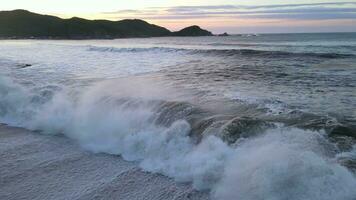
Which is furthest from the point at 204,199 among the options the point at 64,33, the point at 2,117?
the point at 64,33

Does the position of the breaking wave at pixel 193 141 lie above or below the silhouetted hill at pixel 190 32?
above

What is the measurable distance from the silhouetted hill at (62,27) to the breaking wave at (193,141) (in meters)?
108

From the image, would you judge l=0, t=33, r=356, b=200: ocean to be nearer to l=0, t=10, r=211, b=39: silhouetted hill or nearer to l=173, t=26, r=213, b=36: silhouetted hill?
l=0, t=10, r=211, b=39: silhouetted hill

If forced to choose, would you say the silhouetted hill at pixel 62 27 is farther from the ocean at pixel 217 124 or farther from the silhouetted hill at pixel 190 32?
the ocean at pixel 217 124

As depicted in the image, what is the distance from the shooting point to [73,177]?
6902 mm

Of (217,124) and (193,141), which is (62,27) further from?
(193,141)

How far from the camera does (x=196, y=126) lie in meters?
8.27

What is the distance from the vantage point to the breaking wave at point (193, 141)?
5677 mm

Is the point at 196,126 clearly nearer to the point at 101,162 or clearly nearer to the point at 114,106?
the point at 101,162

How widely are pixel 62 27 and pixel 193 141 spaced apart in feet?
420

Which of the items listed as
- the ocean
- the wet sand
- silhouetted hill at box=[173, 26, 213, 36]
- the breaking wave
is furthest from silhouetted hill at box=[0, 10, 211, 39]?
the wet sand

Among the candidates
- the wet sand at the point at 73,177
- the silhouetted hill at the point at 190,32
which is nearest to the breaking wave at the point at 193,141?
the wet sand at the point at 73,177

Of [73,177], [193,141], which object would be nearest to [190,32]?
[193,141]

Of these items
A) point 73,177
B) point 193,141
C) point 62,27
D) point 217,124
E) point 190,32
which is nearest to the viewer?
point 73,177
